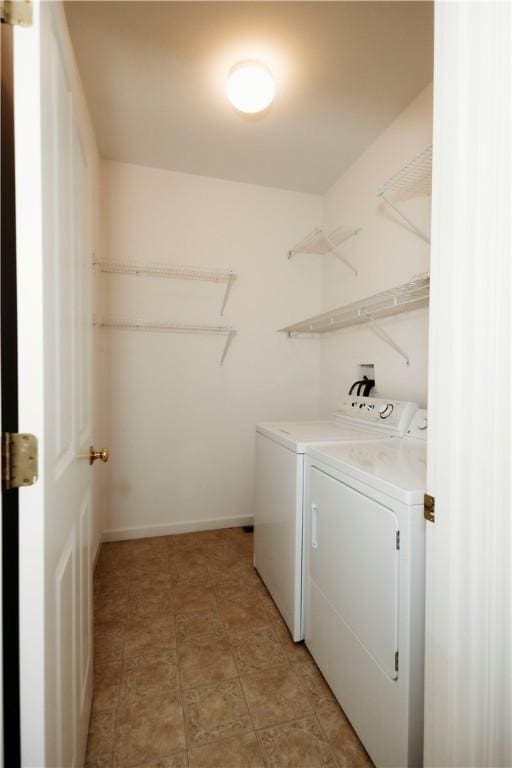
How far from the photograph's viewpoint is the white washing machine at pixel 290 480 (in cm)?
169

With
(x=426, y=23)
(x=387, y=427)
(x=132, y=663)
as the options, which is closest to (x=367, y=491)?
(x=387, y=427)

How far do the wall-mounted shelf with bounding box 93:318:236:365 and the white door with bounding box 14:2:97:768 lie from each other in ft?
5.39

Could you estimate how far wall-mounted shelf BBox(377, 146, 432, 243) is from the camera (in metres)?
1.69

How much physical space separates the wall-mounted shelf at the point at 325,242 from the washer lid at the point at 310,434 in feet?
3.95

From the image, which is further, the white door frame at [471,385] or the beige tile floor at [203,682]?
the beige tile floor at [203,682]

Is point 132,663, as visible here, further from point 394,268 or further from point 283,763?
point 394,268

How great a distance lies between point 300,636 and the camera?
172 cm

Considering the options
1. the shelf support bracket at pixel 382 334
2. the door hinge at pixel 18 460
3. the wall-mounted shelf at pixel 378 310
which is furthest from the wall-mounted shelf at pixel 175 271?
the door hinge at pixel 18 460

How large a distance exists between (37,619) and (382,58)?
2486 millimetres

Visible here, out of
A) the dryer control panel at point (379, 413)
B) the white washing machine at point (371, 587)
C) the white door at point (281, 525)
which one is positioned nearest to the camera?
the white washing machine at point (371, 587)

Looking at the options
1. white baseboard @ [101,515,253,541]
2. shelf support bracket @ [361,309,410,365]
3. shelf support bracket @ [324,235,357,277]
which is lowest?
white baseboard @ [101,515,253,541]

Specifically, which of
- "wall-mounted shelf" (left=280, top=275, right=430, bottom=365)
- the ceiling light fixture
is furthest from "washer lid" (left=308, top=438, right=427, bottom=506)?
the ceiling light fixture

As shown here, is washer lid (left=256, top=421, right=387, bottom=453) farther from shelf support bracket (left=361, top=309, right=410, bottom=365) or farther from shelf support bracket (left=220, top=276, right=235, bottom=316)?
shelf support bracket (left=220, top=276, right=235, bottom=316)

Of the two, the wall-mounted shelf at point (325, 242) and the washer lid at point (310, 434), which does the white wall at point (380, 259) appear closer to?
the wall-mounted shelf at point (325, 242)
